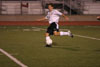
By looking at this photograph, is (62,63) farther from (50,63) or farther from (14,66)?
(14,66)

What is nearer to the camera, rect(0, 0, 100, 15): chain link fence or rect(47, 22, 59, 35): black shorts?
rect(47, 22, 59, 35): black shorts

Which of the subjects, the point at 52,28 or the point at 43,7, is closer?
the point at 52,28

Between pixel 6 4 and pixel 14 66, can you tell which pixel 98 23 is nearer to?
pixel 6 4

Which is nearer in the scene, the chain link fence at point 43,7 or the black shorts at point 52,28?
the black shorts at point 52,28

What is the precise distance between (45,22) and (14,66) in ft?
70.5

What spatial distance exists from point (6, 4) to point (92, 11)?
9.31 metres

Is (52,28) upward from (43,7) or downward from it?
upward

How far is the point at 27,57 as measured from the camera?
1050cm

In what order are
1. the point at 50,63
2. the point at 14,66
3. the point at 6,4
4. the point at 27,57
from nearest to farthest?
the point at 14,66 < the point at 50,63 < the point at 27,57 < the point at 6,4

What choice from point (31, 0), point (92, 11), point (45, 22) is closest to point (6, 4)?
point (31, 0)

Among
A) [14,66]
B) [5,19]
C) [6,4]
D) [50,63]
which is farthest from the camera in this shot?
[6,4]

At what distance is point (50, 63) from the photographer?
936 centimetres

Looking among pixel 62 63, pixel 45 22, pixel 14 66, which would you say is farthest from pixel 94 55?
pixel 45 22

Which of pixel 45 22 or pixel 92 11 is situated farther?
pixel 92 11
